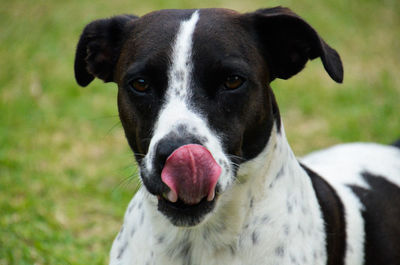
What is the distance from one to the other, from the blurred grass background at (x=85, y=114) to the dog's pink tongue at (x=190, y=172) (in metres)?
0.83

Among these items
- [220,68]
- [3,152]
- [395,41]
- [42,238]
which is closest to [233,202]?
[220,68]

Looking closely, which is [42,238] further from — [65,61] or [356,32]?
[356,32]

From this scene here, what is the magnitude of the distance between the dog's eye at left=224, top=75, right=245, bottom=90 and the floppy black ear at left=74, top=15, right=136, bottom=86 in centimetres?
77

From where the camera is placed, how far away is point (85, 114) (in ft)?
23.8

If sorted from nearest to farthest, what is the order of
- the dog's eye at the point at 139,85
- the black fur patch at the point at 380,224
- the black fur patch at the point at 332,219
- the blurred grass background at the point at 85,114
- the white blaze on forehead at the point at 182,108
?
1. the white blaze on forehead at the point at 182,108
2. the dog's eye at the point at 139,85
3. the black fur patch at the point at 332,219
4. the black fur patch at the point at 380,224
5. the blurred grass background at the point at 85,114

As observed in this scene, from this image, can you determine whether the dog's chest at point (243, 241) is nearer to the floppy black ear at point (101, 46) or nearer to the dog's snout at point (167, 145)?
the dog's snout at point (167, 145)

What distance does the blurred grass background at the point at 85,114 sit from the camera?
16.4 feet

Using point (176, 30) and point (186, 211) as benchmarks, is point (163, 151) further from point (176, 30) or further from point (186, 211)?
point (176, 30)

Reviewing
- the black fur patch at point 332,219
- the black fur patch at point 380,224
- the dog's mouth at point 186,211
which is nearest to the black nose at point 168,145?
the dog's mouth at point 186,211

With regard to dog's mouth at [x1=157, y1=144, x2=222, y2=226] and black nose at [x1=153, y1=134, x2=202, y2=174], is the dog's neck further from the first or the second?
black nose at [x1=153, y1=134, x2=202, y2=174]

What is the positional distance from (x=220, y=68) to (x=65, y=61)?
6.36 m

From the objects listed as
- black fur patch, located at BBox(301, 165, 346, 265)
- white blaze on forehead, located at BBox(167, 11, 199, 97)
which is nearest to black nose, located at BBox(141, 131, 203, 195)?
white blaze on forehead, located at BBox(167, 11, 199, 97)

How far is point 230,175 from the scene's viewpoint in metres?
2.77

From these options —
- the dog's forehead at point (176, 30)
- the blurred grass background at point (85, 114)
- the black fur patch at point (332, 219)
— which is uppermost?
the dog's forehead at point (176, 30)
